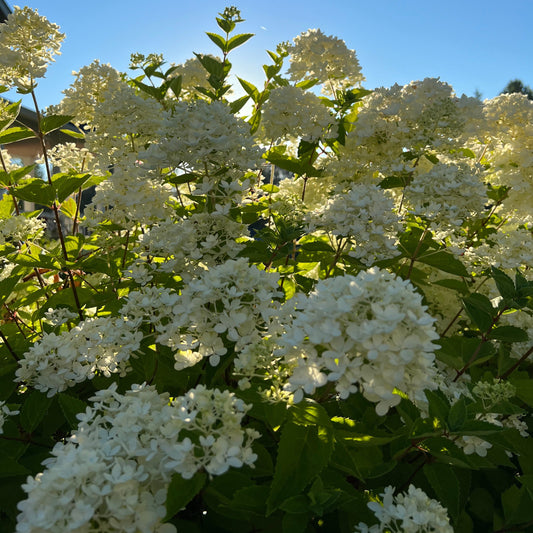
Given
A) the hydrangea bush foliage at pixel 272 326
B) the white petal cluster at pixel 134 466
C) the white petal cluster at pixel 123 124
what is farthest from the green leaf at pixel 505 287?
the white petal cluster at pixel 123 124

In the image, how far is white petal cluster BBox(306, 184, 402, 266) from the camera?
1892mm

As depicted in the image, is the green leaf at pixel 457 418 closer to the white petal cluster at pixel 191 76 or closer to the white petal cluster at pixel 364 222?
the white petal cluster at pixel 364 222

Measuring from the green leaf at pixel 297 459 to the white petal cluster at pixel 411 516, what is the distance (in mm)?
218

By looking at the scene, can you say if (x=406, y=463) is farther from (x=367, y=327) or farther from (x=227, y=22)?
(x=227, y=22)

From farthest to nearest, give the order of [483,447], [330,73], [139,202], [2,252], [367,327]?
[330,73], [2,252], [139,202], [483,447], [367,327]

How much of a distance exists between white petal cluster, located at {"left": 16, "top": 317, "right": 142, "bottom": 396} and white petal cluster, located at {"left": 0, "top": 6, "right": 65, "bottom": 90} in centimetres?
176

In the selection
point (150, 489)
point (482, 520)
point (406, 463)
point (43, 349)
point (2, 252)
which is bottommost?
point (482, 520)

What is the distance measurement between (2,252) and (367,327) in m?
2.27

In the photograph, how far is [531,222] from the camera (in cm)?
327

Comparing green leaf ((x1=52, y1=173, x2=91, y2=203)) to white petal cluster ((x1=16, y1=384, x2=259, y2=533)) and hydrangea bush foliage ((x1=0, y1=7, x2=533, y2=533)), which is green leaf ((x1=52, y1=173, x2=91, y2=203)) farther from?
white petal cluster ((x1=16, y1=384, x2=259, y2=533))

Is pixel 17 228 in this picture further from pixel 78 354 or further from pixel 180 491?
pixel 180 491

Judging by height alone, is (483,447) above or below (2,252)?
below

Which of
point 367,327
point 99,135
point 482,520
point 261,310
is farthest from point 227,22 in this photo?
point 482,520

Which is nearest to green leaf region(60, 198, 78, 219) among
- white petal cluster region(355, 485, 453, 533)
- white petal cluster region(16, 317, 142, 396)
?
white petal cluster region(16, 317, 142, 396)
